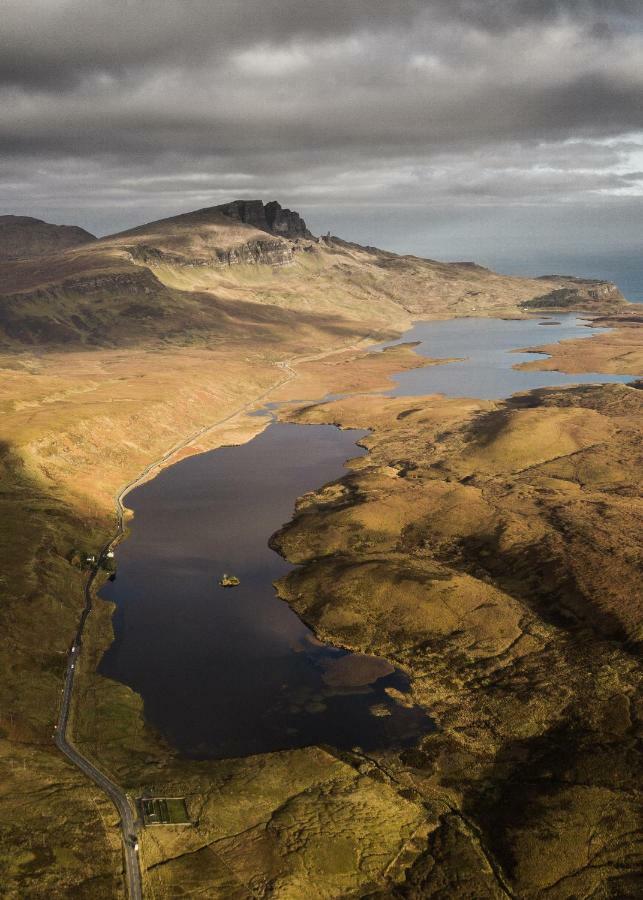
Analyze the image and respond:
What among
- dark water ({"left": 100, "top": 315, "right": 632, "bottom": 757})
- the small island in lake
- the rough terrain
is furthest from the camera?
the small island in lake

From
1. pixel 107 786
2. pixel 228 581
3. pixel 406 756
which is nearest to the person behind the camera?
pixel 107 786

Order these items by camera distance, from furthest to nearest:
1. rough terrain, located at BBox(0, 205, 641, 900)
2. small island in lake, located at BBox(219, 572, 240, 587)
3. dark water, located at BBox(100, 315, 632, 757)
A: small island in lake, located at BBox(219, 572, 240, 587) → dark water, located at BBox(100, 315, 632, 757) → rough terrain, located at BBox(0, 205, 641, 900)

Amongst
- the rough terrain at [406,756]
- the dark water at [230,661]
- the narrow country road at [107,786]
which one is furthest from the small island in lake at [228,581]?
the narrow country road at [107,786]

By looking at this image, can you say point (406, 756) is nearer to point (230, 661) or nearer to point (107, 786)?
point (230, 661)

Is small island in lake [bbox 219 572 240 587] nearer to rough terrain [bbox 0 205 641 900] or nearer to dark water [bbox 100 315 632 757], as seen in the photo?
dark water [bbox 100 315 632 757]

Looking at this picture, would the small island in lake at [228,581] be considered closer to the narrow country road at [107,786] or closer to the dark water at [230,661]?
the dark water at [230,661]

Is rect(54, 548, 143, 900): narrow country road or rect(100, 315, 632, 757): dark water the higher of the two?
rect(100, 315, 632, 757): dark water

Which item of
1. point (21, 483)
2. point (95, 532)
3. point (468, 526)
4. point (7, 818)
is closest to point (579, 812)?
point (7, 818)

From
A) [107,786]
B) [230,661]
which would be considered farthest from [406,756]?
[107,786]

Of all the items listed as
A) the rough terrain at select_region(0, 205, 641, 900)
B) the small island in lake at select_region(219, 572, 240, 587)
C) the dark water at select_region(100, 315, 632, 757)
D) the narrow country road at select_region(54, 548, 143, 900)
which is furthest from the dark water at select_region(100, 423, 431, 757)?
the narrow country road at select_region(54, 548, 143, 900)

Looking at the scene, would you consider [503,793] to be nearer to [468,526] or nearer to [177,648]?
[177,648]
